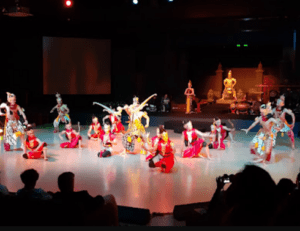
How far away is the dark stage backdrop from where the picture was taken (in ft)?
46.1

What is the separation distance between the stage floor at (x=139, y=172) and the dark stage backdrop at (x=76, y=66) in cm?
630

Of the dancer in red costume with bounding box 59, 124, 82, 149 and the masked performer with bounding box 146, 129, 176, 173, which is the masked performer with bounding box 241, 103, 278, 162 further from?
the dancer in red costume with bounding box 59, 124, 82, 149

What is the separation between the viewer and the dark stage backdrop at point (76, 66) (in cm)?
1404

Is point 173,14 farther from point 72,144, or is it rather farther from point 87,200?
point 87,200

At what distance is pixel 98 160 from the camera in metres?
6.96

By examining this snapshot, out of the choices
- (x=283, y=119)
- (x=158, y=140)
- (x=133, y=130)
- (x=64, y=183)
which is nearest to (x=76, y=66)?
(x=133, y=130)

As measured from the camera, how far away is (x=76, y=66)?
1431 cm

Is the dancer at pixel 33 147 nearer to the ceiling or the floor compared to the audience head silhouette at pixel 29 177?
nearer to the floor

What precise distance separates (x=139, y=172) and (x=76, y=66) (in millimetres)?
9081

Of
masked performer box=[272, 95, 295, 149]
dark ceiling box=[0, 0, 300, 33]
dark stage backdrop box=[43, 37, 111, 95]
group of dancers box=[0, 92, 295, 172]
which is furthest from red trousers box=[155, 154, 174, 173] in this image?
dark stage backdrop box=[43, 37, 111, 95]

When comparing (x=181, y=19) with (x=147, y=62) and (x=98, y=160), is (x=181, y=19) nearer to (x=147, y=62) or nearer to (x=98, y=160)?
(x=147, y=62)

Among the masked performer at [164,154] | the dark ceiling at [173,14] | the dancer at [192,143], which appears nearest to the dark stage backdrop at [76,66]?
the dark ceiling at [173,14]

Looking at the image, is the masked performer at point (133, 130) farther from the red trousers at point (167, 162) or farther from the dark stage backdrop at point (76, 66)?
the dark stage backdrop at point (76, 66)

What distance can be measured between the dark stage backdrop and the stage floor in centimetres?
630
